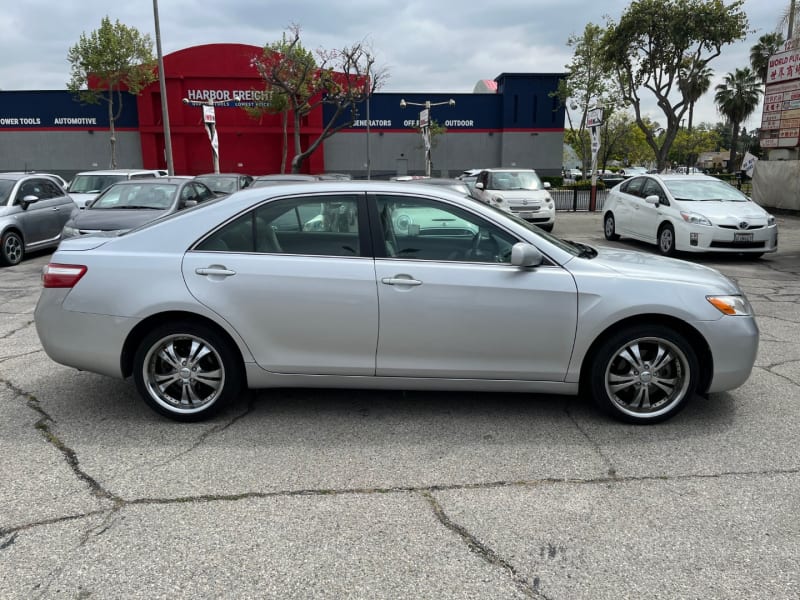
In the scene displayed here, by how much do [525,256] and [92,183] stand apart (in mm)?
16299

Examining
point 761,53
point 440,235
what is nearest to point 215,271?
point 440,235

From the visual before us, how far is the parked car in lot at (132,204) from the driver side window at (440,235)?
745 cm

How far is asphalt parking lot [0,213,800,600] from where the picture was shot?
271 cm

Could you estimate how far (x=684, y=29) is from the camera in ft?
88.1

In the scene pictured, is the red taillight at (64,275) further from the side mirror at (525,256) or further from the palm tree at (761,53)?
the palm tree at (761,53)

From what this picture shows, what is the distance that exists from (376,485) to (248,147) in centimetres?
4380

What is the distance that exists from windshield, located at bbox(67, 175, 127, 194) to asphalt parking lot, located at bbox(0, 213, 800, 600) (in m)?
13.4

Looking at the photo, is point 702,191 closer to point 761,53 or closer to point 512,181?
point 512,181

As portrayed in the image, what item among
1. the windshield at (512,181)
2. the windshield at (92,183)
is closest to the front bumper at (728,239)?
the windshield at (512,181)

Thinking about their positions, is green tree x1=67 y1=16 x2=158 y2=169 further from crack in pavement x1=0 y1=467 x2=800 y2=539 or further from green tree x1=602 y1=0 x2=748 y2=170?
crack in pavement x1=0 y1=467 x2=800 y2=539

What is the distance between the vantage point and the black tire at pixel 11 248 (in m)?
11.7

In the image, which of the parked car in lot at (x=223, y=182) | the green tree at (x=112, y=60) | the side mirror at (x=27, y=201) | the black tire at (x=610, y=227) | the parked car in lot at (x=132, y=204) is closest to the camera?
the parked car in lot at (x=132, y=204)

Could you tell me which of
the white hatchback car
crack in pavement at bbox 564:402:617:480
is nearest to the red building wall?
the white hatchback car

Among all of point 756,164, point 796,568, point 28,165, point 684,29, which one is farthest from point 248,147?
point 796,568
